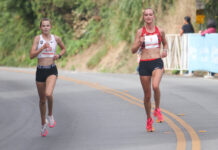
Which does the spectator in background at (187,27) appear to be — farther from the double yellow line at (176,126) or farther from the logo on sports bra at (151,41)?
the logo on sports bra at (151,41)

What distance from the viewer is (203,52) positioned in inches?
851

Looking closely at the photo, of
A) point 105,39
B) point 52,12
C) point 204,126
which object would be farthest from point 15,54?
point 204,126

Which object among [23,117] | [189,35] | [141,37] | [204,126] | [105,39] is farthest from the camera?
[105,39]

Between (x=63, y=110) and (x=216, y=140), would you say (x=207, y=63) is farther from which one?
(x=216, y=140)

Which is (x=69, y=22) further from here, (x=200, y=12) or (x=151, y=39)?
(x=151, y=39)

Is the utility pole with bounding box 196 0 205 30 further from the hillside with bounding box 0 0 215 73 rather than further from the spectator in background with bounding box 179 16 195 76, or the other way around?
the hillside with bounding box 0 0 215 73

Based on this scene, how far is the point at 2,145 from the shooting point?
29.4 ft

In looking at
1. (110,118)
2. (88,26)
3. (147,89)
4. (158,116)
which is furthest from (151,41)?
(88,26)

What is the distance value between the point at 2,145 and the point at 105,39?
25.3 m

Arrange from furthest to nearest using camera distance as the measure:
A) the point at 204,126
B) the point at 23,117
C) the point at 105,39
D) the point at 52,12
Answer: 1. the point at 52,12
2. the point at 105,39
3. the point at 23,117
4. the point at 204,126

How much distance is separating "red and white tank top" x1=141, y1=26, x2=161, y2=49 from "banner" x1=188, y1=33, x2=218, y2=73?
36.7ft

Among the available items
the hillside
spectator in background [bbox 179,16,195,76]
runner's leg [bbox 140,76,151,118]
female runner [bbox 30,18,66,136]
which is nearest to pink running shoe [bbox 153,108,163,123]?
runner's leg [bbox 140,76,151,118]

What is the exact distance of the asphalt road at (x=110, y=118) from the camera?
878 cm

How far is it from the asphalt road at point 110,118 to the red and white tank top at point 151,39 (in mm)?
1464
